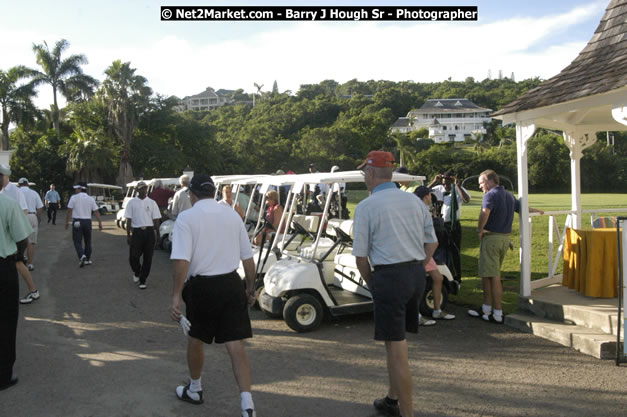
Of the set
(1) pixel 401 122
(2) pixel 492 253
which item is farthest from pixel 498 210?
(1) pixel 401 122

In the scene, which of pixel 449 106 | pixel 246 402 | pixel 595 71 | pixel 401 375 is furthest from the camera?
pixel 449 106

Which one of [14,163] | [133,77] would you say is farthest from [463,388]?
[14,163]

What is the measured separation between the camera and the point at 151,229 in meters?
9.84

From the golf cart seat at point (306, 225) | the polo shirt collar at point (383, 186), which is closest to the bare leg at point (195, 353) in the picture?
the polo shirt collar at point (383, 186)

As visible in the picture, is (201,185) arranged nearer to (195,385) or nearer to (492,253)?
(195,385)

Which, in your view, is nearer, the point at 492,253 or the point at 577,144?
the point at 492,253

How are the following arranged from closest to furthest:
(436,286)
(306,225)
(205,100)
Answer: (436,286) → (306,225) → (205,100)

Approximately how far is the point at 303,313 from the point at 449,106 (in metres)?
121

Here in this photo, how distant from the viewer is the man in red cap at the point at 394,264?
379 centimetres

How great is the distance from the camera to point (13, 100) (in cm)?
4469

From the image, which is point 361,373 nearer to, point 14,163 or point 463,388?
point 463,388

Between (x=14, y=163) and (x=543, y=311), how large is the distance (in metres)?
47.3

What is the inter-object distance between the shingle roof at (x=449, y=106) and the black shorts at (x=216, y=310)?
120m

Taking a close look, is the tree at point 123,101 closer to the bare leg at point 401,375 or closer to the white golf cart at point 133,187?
the white golf cart at point 133,187
